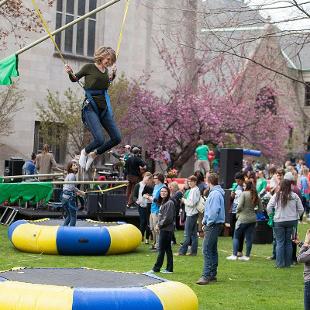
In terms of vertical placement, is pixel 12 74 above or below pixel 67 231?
above

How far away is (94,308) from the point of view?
9.89 metres

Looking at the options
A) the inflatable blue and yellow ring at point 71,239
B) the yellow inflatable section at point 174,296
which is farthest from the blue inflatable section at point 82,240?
the yellow inflatable section at point 174,296

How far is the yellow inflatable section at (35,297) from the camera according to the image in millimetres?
9812

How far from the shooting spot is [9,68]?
37.8ft

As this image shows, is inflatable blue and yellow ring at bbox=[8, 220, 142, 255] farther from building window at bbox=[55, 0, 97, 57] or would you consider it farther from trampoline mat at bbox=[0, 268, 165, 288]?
building window at bbox=[55, 0, 97, 57]

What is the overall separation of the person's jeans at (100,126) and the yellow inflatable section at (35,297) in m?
2.01

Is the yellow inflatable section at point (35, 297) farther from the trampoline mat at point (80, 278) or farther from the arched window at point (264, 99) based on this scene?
the arched window at point (264, 99)

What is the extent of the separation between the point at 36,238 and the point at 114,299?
8425 mm

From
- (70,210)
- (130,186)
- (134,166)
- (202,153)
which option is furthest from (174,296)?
(202,153)

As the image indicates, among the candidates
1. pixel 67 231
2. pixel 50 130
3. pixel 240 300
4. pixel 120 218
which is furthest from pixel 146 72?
pixel 240 300

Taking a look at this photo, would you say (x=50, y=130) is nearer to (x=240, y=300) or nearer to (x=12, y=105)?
(x=12, y=105)

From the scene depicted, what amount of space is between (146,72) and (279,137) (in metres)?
7.02

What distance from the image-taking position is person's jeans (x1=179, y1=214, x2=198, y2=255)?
17312 mm

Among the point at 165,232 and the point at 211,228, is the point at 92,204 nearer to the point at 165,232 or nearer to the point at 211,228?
the point at 165,232
